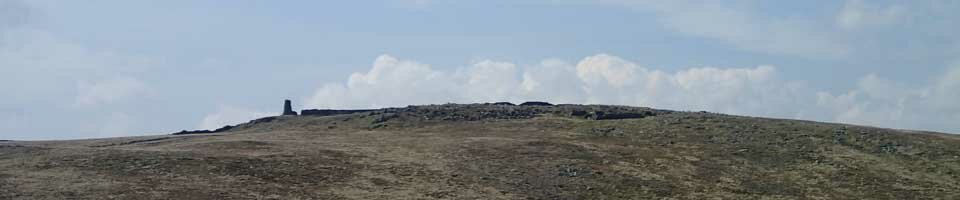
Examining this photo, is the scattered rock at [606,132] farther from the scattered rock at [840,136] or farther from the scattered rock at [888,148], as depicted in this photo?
the scattered rock at [888,148]

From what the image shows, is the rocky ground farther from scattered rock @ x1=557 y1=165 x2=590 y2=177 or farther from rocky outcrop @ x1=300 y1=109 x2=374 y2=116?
rocky outcrop @ x1=300 y1=109 x2=374 y2=116

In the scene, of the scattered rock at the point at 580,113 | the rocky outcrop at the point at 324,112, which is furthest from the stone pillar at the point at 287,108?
the scattered rock at the point at 580,113

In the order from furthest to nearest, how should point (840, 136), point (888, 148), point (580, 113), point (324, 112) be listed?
point (324, 112) → point (580, 113) → point (840, 136) → point (888, 148)

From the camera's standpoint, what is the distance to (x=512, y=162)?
33.5 m

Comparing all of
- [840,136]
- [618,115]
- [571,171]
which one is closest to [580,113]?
[618,115]

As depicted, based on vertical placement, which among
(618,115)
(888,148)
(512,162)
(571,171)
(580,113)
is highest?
(580,113)

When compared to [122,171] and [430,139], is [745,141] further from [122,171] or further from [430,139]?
[122,171]

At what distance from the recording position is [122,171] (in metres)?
29.2

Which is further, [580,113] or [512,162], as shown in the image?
[580,113]

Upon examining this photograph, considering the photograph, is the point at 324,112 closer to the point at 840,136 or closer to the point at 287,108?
the point at 287,108

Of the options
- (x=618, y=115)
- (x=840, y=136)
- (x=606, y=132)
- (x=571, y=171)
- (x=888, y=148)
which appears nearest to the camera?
(x=571, y=171)

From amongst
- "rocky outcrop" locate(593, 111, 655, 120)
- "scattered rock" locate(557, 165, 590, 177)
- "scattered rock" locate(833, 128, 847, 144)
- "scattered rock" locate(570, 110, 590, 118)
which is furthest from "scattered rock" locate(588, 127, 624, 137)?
"scattered rock" locate(833, 128, 847, 144)

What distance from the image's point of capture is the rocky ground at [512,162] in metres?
28.5

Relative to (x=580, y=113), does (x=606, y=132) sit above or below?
below
